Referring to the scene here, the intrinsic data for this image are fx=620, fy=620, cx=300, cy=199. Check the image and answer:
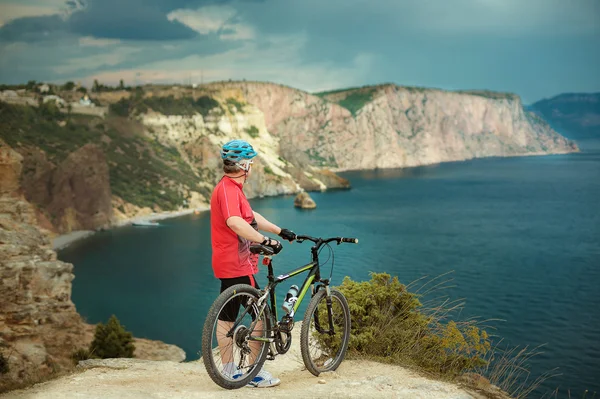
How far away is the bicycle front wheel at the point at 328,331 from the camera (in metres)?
7.14

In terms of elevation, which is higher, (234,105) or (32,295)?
(234,105)

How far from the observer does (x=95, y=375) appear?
24.2ft

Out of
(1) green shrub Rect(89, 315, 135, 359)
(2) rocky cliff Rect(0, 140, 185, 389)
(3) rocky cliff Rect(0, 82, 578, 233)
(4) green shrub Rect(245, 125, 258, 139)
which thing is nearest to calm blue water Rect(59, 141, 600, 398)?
(1) green shrub Rect(89, 315, 135, 359)

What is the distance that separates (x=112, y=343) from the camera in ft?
86.9

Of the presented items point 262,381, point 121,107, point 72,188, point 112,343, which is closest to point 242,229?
point 262,381

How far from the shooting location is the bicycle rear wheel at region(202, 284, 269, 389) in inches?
236

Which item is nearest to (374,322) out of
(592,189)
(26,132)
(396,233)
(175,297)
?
(175,297)

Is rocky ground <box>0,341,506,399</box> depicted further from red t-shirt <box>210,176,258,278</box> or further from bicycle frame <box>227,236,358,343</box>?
red t-shirt <box>210,176,258,278</box>

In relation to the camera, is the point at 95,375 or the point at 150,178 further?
the point at 150,178

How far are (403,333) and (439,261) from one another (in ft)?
156

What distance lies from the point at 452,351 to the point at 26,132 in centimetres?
10774

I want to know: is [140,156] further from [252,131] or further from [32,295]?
[32,295]

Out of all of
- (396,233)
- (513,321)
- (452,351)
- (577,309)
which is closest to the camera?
(452,351)

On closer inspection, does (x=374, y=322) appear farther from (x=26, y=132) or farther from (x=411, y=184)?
(x=411, y=184)
